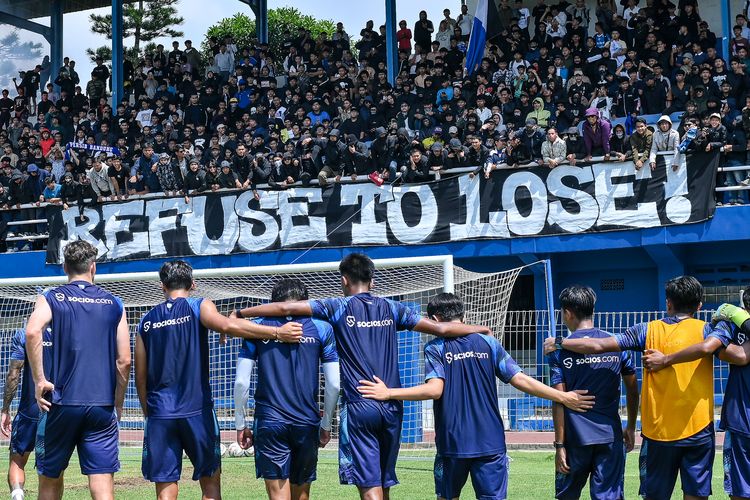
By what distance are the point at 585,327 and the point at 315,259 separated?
13623 millimetres

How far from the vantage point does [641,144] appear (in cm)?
1752

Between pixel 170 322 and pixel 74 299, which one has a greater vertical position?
pixel 74 299

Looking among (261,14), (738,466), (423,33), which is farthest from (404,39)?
(738,466)

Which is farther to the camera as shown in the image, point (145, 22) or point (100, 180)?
point (145, 22)

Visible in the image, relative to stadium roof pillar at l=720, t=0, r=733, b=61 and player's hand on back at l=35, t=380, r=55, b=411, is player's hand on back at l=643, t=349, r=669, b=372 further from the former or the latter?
stadium roof pillar at l=720, t=0, r=733, b=61

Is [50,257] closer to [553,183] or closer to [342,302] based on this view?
[553,183]

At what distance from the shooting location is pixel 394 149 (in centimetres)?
1986

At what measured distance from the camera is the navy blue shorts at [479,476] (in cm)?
661

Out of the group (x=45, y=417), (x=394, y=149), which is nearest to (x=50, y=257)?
(x=394, y=149)

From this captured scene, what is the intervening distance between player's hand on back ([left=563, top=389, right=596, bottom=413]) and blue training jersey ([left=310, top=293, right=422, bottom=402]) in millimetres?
1142

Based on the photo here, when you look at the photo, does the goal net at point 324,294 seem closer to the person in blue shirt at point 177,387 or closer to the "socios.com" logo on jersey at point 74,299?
the person in blue shirt at point 177,387

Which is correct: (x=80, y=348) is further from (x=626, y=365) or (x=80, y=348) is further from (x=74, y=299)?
(x=626, y=365)

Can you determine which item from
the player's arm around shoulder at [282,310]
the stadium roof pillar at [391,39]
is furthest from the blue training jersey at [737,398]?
the stadium roof pillar at [391,39]

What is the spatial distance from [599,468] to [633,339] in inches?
34.3
